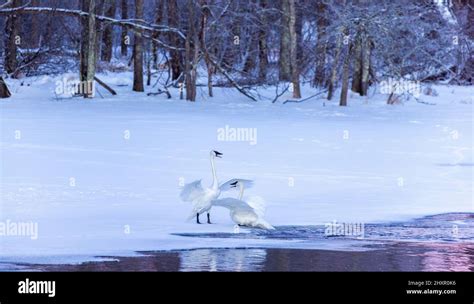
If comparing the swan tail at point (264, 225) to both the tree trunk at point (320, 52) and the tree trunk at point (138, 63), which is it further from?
the tree trunk at point (320, 52)

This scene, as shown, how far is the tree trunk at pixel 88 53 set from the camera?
32.4m

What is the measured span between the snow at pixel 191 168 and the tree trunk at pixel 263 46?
5.39 m

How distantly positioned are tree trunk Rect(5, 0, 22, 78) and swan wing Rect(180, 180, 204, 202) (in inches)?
927

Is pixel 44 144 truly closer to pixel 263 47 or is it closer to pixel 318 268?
pixel 318 268

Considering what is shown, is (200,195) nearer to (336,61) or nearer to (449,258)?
(449,258)

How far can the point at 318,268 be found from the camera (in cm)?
1022

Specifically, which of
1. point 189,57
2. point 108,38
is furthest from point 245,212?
point 108,38

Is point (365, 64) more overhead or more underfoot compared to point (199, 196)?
more overhead

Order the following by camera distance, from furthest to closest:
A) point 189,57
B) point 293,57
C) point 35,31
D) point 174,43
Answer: point 35,31 < point 174,43 < point 293,57 < point 189,57

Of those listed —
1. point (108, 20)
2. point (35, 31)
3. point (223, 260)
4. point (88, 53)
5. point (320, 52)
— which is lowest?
point (223, 260)

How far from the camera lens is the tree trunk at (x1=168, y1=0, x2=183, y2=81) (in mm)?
36281

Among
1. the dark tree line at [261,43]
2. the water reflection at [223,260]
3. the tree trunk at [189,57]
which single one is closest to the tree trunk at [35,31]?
the dark tree line at [261,43]

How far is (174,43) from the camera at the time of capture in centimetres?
3762

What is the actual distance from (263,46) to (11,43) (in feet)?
27.1
